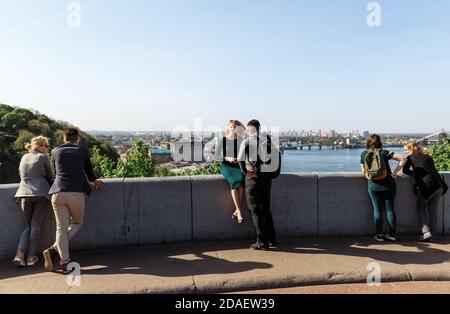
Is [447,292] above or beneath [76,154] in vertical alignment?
beneath

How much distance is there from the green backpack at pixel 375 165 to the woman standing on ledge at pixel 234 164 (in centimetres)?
190

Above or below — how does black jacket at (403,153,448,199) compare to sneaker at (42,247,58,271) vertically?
above

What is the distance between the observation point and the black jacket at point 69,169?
4.30 metres

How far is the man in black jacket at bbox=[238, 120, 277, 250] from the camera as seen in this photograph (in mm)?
4941

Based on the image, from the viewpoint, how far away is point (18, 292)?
3816 millimetres

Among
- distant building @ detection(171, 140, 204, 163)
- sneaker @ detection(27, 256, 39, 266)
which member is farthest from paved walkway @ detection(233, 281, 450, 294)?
distant building @ detection(171, 140, 204, 163)

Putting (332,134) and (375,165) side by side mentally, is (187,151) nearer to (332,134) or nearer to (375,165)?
(375,165)

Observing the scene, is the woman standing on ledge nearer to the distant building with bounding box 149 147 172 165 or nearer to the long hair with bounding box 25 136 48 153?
the long hair with bounding box 25 136 48 153

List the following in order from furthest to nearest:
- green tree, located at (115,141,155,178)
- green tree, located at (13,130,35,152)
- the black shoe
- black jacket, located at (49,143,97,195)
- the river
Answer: the river < green tree, located at (13,130,35,152) < green tree, located at (115,141,155,178) < the black shoe < black jacket, located at (49,143,97,195)

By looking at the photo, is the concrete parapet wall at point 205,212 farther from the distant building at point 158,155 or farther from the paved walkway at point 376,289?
the distant building at point 158,155

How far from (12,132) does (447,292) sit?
8012 cm

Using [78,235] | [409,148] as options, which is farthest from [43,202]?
[409,148]

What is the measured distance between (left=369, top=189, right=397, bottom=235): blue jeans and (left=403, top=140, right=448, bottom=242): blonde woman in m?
0.43
